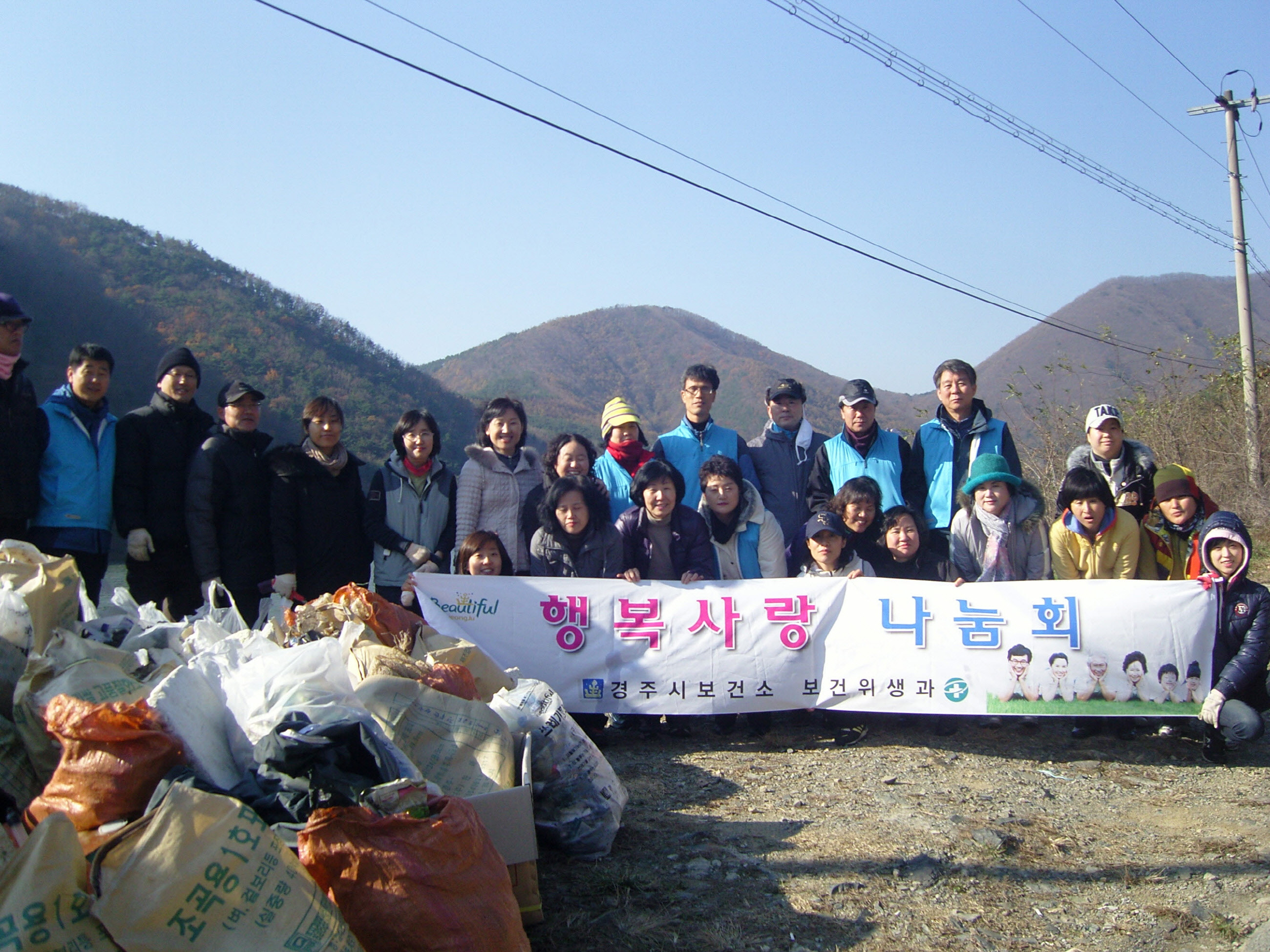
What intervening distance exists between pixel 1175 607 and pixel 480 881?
4024mm

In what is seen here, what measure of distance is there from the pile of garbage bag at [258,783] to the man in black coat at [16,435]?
52.7 inches

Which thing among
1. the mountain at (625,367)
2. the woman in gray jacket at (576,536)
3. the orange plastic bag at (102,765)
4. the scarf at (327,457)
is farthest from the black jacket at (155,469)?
the mountain at (625,367)

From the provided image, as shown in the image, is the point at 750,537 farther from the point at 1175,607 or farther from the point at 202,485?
the point at 202,485

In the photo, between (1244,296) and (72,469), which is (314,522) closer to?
(72,469)

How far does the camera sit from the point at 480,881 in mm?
2355

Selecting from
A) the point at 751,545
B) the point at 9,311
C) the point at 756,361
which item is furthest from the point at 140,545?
the point at 756,361

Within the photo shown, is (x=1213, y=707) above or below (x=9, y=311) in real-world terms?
below

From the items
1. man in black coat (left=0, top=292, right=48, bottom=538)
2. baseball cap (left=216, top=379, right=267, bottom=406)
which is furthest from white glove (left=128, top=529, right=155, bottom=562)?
baseball cap (left=216, top=379, right=267, bottom=406)

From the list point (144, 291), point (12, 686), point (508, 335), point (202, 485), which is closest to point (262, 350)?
point (144, 291)

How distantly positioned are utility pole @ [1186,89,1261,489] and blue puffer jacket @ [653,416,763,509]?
12.4 metres

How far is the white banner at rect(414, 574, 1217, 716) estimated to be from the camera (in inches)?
189

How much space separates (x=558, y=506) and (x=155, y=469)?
7.34 ft

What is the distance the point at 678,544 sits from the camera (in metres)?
5.30

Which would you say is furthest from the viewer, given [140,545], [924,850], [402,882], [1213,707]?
[140,545]
